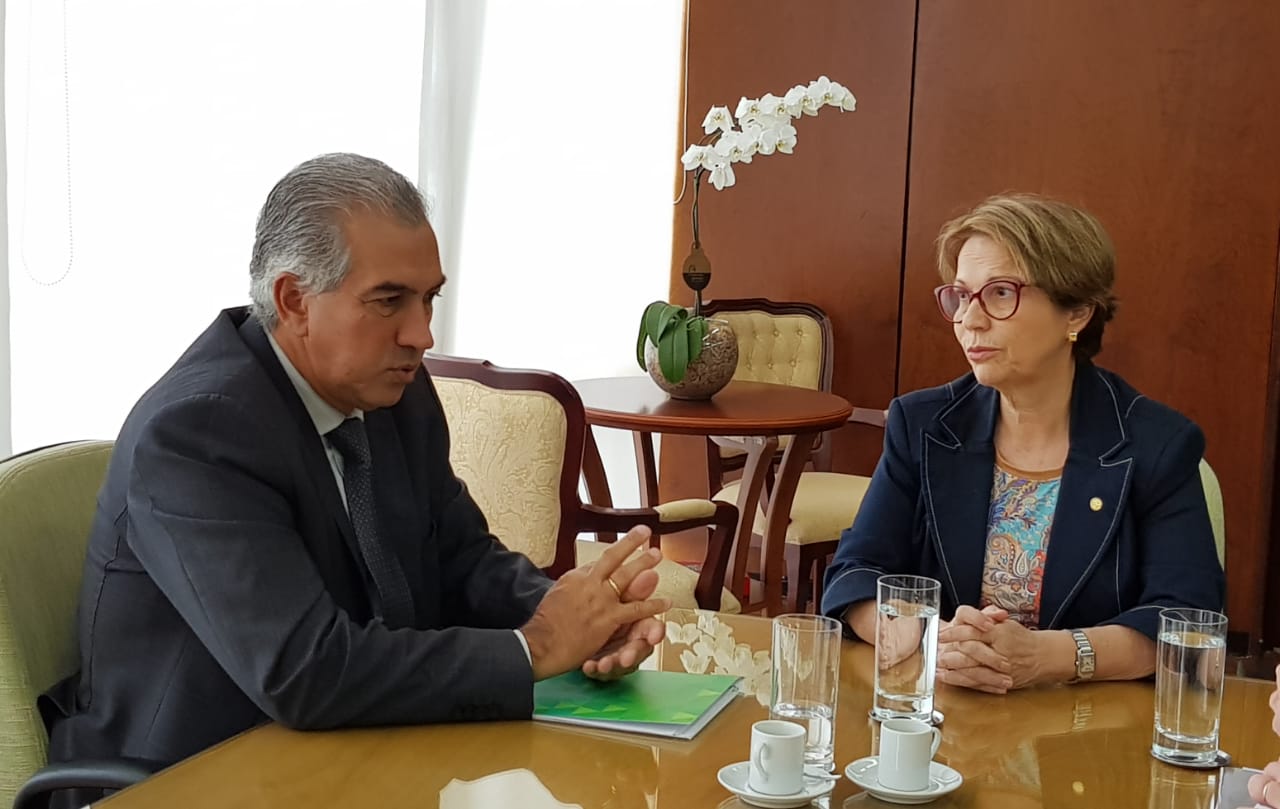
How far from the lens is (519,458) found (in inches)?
118

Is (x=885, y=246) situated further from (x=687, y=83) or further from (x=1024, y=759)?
(x=1024, y=759)

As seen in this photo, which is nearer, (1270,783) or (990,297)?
(1270,783)

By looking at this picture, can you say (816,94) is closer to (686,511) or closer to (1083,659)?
(686,511)

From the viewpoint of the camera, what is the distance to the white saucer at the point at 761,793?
4.00 ft

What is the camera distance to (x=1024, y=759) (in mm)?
1373

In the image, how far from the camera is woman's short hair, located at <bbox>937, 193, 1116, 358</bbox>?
204cm

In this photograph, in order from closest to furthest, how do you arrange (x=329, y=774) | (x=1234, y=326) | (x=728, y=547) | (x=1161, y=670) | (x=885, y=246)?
(x=329, y=774)
(x=1161, y=670)
(x=728, y=547)
(x=1234, y=326)
(x=885, y=246)

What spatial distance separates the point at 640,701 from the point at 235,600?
1.48ft

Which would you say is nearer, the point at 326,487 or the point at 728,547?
the point at 326,487

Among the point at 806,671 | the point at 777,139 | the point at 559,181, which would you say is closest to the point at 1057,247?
the point at 806,671

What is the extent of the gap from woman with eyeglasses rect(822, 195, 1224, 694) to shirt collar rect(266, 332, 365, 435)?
73cm

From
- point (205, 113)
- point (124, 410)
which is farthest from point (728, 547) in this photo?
point (205, 113)

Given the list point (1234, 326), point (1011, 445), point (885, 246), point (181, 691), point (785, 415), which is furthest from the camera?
point (885, 246)

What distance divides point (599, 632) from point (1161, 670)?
610mm
